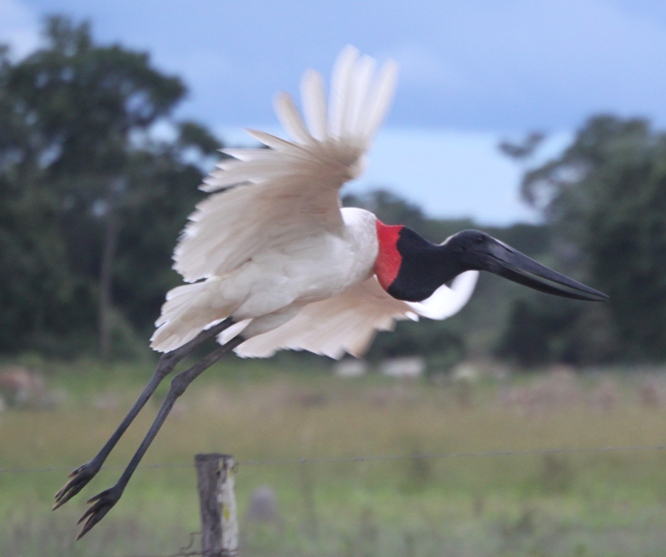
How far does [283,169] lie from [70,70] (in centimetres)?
2023

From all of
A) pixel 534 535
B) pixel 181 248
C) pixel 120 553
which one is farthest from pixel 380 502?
pixel 181 248

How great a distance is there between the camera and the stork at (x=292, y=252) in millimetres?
3258

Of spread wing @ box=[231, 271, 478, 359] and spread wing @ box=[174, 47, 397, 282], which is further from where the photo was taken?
spread wing @ box=[231, 271, 478, 359]

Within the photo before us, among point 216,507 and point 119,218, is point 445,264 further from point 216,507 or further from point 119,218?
point 119,218

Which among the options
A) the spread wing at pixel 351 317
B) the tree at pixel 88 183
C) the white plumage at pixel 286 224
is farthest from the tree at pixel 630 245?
the white plumage at pixel 286 224

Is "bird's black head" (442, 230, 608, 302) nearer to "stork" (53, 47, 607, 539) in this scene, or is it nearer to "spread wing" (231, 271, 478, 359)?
"stork" (53, 47, 607, 539)

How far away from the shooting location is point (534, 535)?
5.65m

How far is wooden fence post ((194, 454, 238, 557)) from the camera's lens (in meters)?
3.05

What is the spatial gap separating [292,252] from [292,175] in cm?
33

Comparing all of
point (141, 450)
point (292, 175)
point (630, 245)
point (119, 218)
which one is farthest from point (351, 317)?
point (630, 245)

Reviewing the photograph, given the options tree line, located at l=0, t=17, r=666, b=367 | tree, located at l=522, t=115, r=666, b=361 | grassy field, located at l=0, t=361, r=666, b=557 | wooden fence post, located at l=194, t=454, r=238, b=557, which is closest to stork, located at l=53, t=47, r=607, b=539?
wooden fence post, located at l=194, t=454, r=238, b=557

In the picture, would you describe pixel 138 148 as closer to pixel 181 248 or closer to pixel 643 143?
pixel 643 143

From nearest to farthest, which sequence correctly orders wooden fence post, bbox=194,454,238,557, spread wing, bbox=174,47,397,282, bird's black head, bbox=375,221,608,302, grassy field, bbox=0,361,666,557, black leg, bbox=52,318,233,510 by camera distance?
wooden fence post, bbox=194,454,238,557, spread wing, bbox=174,47,397,282, black leg, bbox=52,318,233,510, bird's black head, bbox=375,221,608,302, grassy field, bbox=0,361,666,557

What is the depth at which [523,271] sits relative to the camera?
3943 mm
